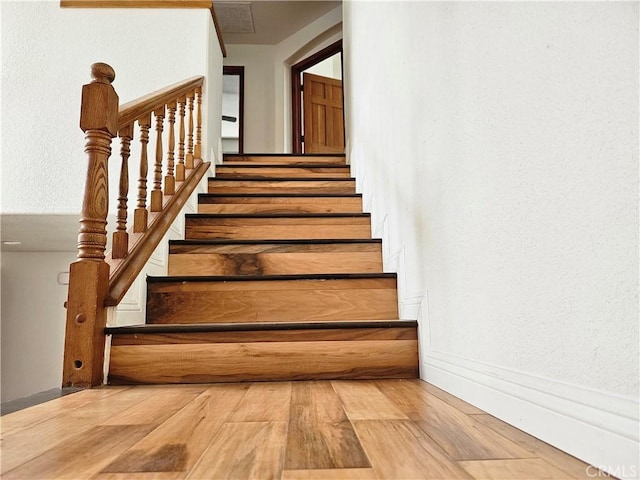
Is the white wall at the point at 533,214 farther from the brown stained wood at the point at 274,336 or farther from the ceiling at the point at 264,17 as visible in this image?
the ceiling at the point at 264,17

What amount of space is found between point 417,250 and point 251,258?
79 cm

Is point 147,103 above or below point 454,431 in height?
above

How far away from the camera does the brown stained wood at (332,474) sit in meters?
0.57

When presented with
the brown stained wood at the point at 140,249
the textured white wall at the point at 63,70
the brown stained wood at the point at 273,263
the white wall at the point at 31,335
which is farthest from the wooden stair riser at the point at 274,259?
the white wall at the point at 31,335

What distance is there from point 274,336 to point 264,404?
0.39 meters

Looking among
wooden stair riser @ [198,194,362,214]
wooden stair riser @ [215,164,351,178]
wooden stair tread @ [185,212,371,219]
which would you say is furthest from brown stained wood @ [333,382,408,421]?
wooden stair riser @ [215,164,351,178]

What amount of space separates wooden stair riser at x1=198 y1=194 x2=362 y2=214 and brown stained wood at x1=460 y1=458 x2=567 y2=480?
6.69ft

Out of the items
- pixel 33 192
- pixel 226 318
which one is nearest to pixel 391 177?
pixel 226 318

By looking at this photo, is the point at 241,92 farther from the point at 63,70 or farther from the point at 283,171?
the point at 63,70

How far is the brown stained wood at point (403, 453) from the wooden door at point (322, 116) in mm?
4689

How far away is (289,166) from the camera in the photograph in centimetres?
332

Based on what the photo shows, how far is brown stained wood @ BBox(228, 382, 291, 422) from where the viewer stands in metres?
0.89

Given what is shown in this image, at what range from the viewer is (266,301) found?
171 centimetres

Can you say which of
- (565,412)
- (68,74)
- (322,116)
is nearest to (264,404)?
(565,412)
